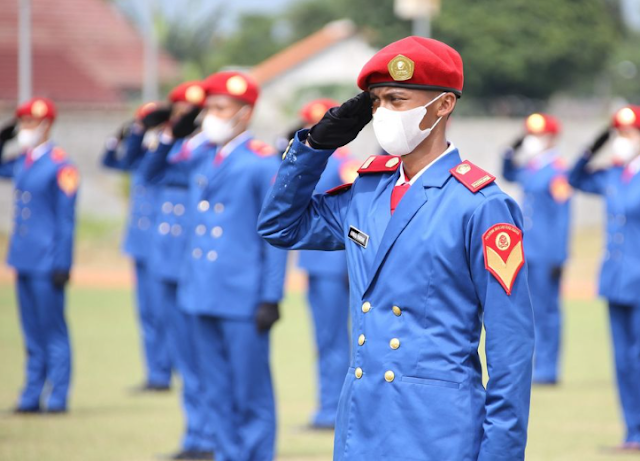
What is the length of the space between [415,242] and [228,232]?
3257 millimetres

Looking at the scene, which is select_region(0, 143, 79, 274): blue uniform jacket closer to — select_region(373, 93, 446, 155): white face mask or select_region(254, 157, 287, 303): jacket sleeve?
select_region(254, 157, 287, 303): jacket sleeve

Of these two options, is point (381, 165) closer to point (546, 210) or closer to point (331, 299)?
point (331, 299)

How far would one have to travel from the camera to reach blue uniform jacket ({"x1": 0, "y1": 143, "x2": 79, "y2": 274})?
372 inches

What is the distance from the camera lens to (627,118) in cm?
866

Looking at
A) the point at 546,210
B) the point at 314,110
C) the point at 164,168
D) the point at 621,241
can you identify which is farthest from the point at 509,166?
the point at 164,168

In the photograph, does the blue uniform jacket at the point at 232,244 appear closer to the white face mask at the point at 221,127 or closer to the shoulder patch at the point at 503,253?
the white face mask at the point at 221,127

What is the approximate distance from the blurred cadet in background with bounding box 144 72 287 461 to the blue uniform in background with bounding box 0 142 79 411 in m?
2.50

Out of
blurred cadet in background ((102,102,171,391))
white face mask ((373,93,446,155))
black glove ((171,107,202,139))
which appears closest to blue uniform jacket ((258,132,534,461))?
white face mask ((373,93,446,155))

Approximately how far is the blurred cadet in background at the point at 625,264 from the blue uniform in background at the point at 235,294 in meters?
2.72

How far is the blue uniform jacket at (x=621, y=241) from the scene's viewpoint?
8.54 meters

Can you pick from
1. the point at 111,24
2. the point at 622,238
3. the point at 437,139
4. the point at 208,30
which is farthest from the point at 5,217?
the point at 208,30

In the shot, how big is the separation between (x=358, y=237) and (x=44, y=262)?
5784 millimetres

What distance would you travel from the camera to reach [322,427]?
8984 mm

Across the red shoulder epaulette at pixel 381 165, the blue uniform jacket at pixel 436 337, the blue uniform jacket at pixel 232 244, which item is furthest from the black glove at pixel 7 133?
the blue uniform jacket at pixel 436 337
